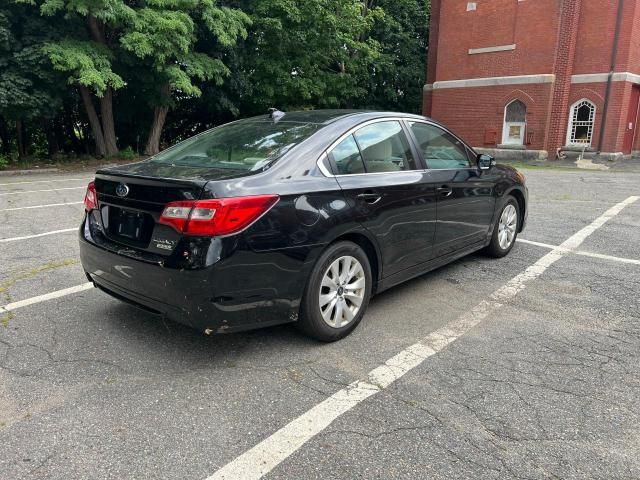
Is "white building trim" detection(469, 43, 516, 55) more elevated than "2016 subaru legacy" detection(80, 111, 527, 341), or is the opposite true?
"white building trim" detection(469, 43, 516, 55)

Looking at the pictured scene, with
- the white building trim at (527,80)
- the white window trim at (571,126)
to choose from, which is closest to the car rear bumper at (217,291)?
the white building trim at (527,80)

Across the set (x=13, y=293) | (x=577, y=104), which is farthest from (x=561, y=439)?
(x=577, y=104)

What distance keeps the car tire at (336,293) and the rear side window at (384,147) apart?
73 centimetres

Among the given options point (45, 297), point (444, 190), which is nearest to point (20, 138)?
point (45, 297)

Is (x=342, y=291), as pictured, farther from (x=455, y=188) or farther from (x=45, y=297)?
(x=45, y=297)

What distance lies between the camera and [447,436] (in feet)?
8.86

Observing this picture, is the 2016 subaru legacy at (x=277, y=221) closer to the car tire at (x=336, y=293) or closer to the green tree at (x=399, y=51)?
the car tire at (x=336, y=293)

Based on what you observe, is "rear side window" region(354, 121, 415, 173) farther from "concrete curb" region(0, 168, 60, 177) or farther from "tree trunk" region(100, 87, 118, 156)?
"tree trunk" region(100, 87, 118, 156)

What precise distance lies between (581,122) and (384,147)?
70.5 ft

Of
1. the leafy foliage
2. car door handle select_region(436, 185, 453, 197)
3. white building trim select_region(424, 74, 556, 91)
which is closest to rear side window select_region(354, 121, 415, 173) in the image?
car door handle select_region(436, 185, 453, 197)

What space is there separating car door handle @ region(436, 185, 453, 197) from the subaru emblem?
255 cm

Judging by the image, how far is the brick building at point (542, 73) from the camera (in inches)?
826

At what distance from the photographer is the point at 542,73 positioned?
22.2m

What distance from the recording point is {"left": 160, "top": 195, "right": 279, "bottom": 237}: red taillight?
304 centimetres
